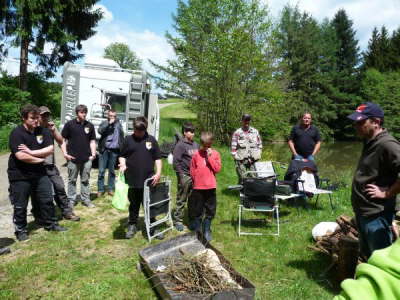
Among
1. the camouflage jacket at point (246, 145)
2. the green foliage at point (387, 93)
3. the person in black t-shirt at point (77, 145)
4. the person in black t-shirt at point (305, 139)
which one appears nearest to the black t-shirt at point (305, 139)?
the person in black t-shirt at point (305, 139)

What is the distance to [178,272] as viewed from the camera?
12.6 feet

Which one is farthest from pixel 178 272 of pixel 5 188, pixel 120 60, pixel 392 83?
pixel 120 60

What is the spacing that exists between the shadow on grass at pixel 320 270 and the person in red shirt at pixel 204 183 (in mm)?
1419

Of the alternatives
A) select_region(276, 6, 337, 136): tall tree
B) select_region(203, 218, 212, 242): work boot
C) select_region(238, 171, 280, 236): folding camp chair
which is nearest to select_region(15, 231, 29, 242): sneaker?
select_region(203, 218, 212, 242): work boot

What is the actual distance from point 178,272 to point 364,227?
1.96 m

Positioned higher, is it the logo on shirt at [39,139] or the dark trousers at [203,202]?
the logo on shirt at [39,139]

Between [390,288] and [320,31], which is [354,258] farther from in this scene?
[320,31]

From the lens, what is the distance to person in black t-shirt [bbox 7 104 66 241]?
4832 millimetres

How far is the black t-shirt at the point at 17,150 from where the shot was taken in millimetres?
4832

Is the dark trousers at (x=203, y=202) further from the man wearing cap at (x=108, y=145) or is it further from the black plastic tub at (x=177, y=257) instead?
the man wearing cap at (x=108, y=145)

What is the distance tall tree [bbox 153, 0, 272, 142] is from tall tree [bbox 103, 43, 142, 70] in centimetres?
4888

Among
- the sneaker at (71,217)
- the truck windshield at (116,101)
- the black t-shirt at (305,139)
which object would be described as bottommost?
the sneaker at (71,217)

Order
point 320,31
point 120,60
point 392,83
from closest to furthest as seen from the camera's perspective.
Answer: point 392,83, point 320,31, point 120,60

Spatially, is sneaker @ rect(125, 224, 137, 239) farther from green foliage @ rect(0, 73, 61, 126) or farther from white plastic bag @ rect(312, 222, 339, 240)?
green foliage @ rect(0, 73, 61, 126)
